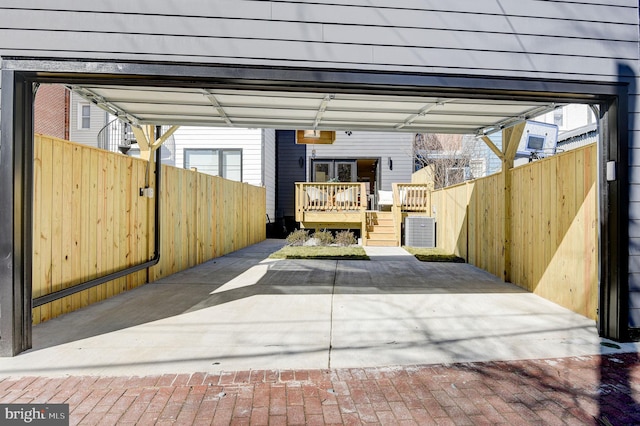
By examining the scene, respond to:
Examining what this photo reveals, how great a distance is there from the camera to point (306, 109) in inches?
208

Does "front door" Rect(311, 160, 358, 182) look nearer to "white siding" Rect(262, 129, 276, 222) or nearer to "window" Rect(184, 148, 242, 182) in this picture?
"white siding" Rect(262, 129, 276, 222)

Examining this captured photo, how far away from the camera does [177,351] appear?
10.4 feet

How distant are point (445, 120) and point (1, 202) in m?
5.42

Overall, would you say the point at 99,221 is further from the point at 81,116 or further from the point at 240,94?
the point at 81,116

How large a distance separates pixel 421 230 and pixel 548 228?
5.86 meters

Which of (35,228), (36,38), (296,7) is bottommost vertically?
(35,228)

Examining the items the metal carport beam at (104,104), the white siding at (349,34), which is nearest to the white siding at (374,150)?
the metal carport beam at (104,104)

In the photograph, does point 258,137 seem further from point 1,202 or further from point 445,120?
point 1,202

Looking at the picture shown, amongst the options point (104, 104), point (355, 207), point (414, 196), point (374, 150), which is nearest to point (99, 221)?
point (104, 104)

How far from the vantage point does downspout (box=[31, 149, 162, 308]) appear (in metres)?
3.66

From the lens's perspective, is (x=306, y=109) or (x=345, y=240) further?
(x=345, y=240)

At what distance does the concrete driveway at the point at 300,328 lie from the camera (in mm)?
2996

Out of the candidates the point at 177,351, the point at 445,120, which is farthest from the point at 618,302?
the point at 177,351

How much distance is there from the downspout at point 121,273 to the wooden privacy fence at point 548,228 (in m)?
5.39
